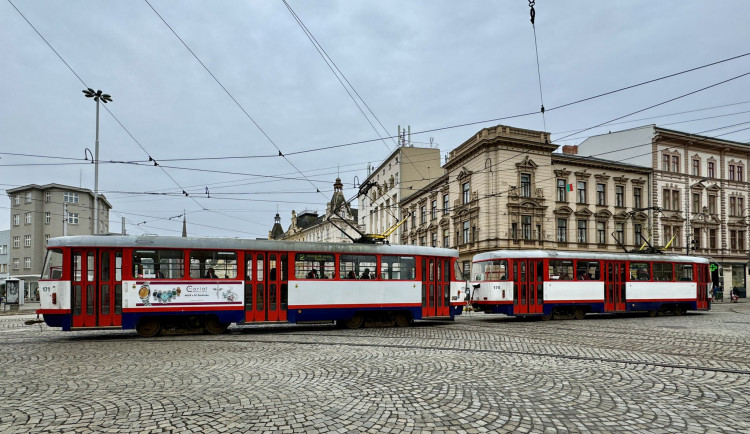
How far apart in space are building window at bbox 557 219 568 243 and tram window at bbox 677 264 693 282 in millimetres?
13888

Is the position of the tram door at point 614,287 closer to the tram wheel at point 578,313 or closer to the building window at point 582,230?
the tram wheel at point 578,313

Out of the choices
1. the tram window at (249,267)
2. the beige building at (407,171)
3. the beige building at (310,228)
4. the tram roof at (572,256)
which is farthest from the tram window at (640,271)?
the beige building at (310,228)

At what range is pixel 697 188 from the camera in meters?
43.2

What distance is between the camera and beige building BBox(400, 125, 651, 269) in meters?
35.6

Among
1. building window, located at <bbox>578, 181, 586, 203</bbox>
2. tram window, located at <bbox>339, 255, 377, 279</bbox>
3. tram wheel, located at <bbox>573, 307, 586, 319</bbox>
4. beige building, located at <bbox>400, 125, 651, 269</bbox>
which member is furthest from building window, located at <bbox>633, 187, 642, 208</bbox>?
tram window, located at <bbox>339, 255, 377, 279</bbox>

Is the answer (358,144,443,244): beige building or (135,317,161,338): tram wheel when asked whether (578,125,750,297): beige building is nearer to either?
(358,144,443,244): beige building

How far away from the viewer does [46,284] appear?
12.7 m

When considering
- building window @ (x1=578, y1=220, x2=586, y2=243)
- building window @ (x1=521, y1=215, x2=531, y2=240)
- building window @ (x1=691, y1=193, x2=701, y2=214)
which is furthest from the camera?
building window @ (x1=691, y1=193, x2=701, y2=214)

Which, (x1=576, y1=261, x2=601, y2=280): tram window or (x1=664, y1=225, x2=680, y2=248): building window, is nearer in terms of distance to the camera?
(x1=576, y1=261, x2=601, y2=280): tram window

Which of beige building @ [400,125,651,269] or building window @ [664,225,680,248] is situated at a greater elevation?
beige building @ [400,125,651,269]

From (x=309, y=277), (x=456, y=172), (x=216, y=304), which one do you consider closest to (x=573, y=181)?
(x=456, y=172)

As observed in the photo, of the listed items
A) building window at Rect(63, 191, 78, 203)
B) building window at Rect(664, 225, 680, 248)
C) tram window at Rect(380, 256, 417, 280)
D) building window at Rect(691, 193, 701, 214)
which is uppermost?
building window at Rect(63, 191, 78, 203)

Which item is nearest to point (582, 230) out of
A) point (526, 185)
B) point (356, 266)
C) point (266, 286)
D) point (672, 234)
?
point (526, 185)

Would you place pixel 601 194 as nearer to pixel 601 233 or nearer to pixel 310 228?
pixel 601 233
